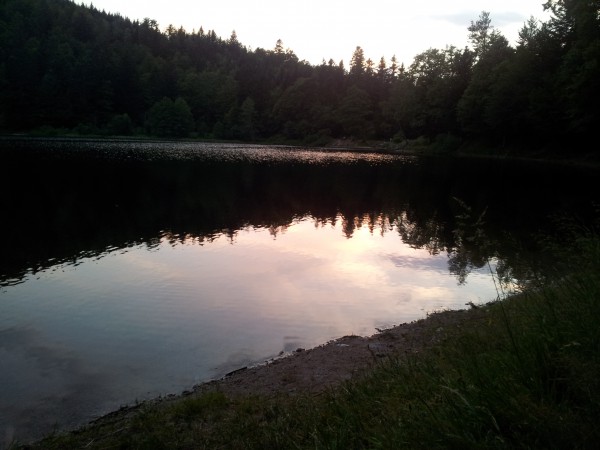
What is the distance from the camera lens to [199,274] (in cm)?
1825

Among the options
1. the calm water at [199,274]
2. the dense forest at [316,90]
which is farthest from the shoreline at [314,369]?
the dense forest at [316,90]

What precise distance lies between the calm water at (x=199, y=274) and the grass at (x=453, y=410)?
6.57ft

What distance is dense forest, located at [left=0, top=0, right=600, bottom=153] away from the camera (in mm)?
80938

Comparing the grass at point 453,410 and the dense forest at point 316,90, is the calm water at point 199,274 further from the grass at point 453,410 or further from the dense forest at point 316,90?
the dense forest at point 316,90

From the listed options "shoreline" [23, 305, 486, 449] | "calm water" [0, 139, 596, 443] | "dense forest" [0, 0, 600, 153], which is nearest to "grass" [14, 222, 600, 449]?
"shoreline" [23, 305, 486, 449]

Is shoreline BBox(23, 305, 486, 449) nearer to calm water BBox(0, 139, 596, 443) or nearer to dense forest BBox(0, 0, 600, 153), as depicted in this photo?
calm water BBox(0, 139, 596, 443)

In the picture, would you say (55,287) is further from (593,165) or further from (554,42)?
(554,42)

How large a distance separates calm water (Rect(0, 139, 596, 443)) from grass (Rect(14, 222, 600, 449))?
6.57ft

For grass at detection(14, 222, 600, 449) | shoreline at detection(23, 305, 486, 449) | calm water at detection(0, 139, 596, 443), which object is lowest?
calm water at detection(0, 139, 596, 443)

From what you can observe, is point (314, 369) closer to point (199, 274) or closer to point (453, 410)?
point (453, 410)

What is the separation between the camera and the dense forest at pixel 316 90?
8094cm

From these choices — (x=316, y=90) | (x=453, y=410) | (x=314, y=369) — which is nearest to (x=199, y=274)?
(x=314, y=369)

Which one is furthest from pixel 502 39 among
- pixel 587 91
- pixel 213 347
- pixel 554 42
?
pixel 213 347

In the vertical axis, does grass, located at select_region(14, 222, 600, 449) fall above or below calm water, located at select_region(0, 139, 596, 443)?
above
